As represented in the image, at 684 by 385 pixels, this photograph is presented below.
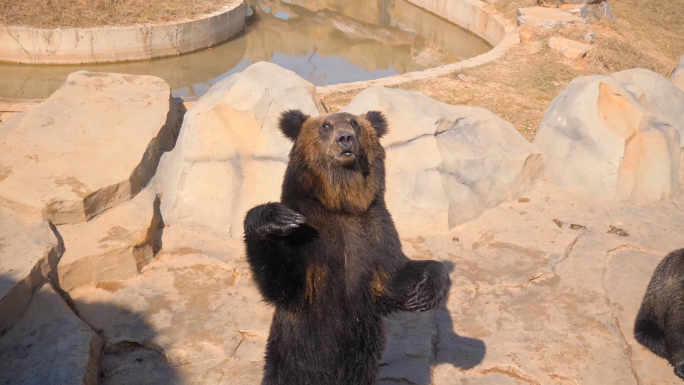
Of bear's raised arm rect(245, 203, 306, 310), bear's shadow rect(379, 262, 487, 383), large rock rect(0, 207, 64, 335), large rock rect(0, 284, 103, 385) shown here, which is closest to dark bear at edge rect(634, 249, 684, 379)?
bear's shadow rect(379, 262, 487, 383)

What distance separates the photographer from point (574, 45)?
40.9 feet

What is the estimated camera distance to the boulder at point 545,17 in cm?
1414

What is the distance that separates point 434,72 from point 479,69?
3.23ft

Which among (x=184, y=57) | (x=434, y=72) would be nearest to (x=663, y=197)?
(x=434, y=72)

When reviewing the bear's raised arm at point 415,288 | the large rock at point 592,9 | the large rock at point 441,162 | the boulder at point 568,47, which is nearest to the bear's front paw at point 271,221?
the bear's raised arm at point 415,288

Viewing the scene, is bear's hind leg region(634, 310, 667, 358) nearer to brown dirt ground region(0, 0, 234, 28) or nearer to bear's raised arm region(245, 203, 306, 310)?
bear's raised arm region(245, 203, 306, 310)

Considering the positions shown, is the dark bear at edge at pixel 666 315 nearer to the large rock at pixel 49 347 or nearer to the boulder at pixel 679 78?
the large rock at pixel 49 347

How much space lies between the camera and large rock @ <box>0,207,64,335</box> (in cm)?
476

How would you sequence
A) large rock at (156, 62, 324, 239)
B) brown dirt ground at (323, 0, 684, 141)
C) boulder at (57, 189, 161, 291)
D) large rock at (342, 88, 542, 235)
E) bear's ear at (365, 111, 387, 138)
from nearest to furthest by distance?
bear's ear at (365, 111, 387, 138) < boulder at (57, 189, 161, 291) < large rock at (156, 62, 324, 239) < large rock at (342, 88, 542, 235) < brown dirt ground at (323, 0, 684, 141)

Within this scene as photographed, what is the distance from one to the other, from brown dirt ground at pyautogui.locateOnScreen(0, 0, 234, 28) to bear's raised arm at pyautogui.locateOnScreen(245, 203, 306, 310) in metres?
11.7

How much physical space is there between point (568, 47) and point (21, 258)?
410 inches

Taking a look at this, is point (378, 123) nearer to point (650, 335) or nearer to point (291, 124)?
point (291, 124)

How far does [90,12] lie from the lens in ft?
45.7

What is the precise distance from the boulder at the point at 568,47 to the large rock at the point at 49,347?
401 inches
